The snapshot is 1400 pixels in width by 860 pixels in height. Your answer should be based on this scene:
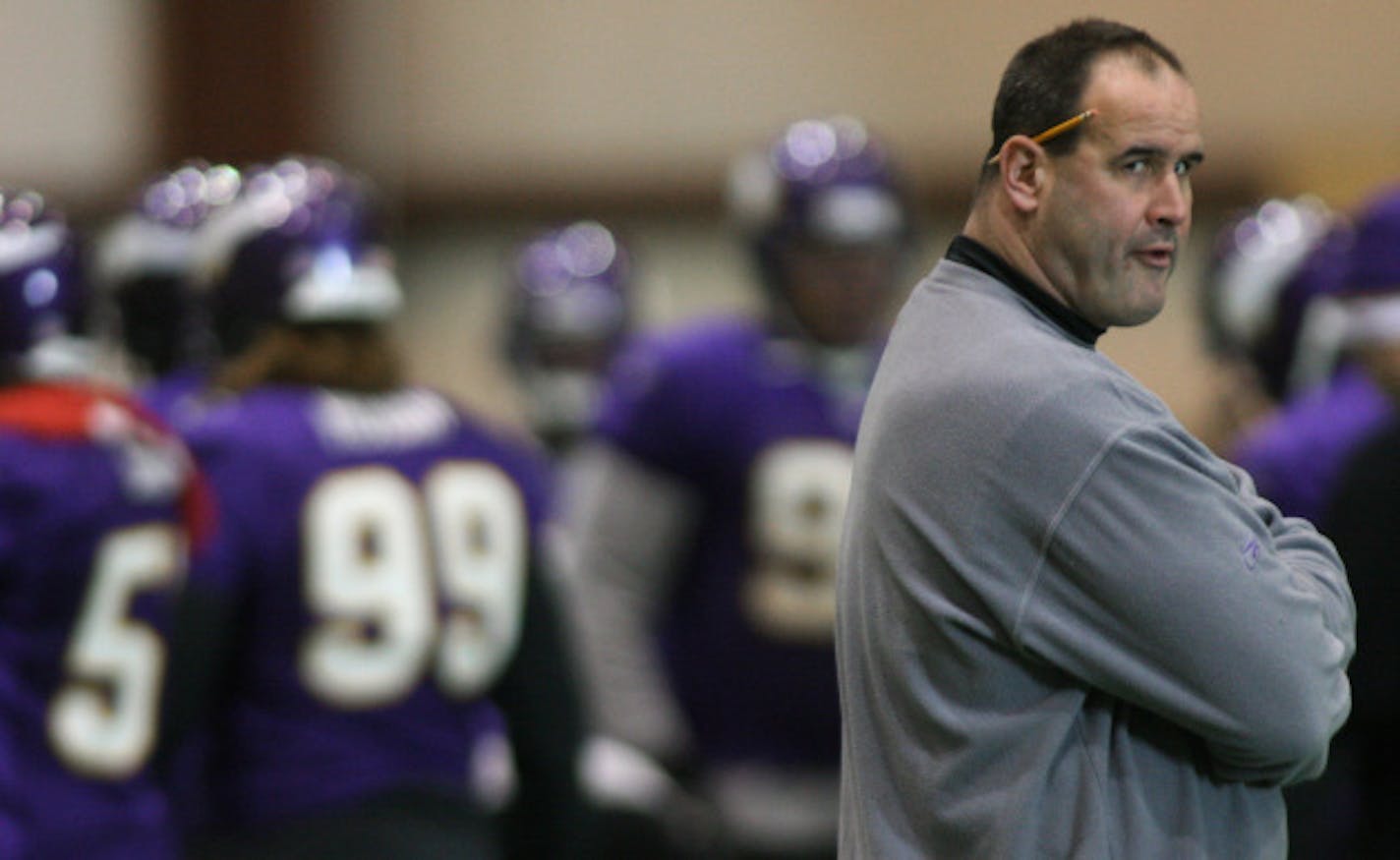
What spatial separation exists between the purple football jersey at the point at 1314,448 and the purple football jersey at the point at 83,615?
6.05 ft

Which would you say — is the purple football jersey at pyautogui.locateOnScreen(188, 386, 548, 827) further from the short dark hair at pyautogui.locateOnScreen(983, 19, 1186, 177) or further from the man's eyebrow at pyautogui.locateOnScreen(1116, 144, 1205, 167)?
the man's eyebrow at pyautogui.locateOnScreen(1116, 144, 1205, 167)

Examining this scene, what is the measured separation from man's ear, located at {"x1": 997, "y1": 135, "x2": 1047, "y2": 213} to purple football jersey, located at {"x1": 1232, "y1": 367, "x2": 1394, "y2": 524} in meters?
1.84

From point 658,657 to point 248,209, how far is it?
4.69 ft

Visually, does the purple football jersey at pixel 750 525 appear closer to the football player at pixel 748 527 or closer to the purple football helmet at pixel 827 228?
the football player at pixel 748 527

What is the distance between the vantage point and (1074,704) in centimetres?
235

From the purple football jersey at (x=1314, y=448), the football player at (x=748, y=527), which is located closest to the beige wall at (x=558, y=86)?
the football player at (x=748, y=527)

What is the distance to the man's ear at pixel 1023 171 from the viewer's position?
96.4 inches

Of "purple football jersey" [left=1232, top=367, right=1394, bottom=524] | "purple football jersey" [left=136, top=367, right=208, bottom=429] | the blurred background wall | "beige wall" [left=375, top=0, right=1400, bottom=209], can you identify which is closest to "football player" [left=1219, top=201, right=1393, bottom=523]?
"purple football jersey" [left=1232, top=367, right=1394, bottom=524]

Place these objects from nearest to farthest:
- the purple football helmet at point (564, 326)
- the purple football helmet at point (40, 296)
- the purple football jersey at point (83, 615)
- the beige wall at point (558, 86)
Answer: the purple football jersey at point (83, 615)
the purple football helmet at point (40, 296)
the purple football helmet at point (564, 326)
the beige wall at point (558, 86)

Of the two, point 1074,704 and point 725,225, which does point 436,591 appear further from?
point 725,225

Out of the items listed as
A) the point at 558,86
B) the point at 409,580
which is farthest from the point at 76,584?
the point at 558,86

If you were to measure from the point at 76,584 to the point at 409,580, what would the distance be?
60 cm

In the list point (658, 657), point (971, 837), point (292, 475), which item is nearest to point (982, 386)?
point (971, 837)

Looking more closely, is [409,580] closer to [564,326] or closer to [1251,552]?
[1251,552]
